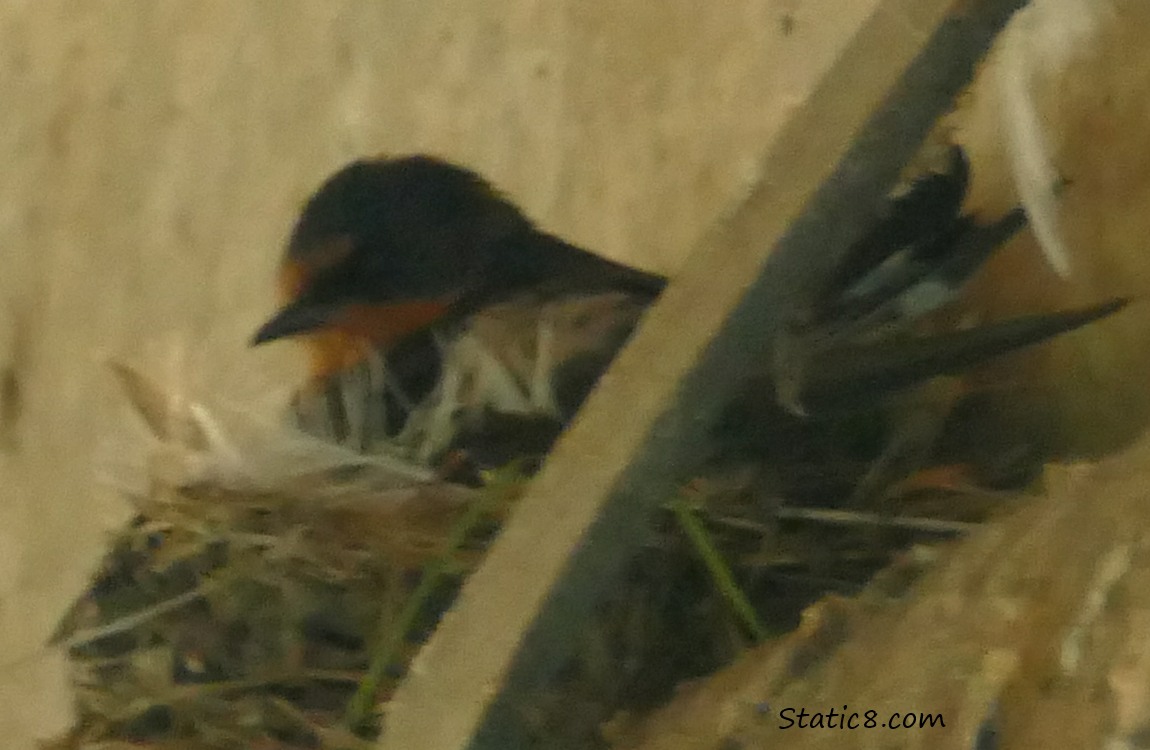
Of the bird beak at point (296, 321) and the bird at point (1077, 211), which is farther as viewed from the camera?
the bird beak at point (296, 321)

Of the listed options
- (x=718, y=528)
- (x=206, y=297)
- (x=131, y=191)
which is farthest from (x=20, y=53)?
(x=718, y=528)

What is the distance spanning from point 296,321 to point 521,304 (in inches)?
7.2

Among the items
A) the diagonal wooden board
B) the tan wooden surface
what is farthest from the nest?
the tan wooden surface

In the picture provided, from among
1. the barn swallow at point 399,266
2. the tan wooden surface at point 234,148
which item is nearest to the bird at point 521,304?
the barn swallow at point 399,266

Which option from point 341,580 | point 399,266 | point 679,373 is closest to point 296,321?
point 399,266

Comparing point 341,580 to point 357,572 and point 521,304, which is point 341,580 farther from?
point 521,304

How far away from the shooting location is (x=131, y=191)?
150 centimetres

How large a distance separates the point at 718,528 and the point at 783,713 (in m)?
0.19

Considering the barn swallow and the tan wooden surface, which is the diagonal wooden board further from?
the tan wooden surface

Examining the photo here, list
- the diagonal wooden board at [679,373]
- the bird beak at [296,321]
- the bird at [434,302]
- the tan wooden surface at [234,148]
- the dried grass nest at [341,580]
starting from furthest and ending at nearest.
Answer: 1. the tan wooden surface at [234,148]
2. the bird beak at [296,321]
3. the bird at [434,302]
4. the dried grass nest at [341,580]
5. the diagonal wooden board at [679,373]

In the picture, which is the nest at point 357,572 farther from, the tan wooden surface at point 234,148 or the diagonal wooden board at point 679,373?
the tan wooden surface at point 234,148

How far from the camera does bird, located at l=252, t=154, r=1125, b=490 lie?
784 mm

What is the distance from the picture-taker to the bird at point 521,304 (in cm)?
78

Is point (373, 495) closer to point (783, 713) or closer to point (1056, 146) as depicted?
point (783, 713)
